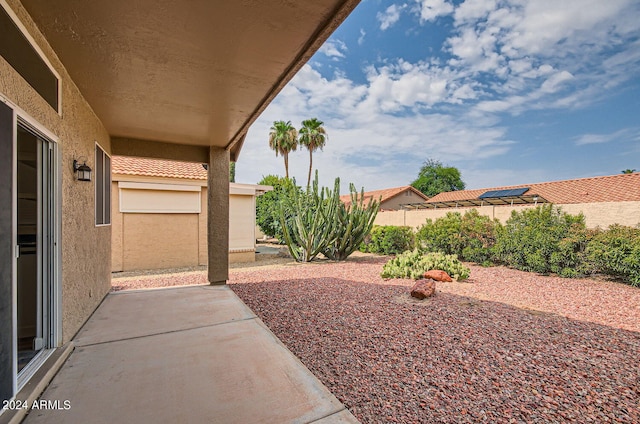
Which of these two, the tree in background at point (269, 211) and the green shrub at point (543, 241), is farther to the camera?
the tree in background at point (269, 211)

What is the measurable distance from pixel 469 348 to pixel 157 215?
1125cm

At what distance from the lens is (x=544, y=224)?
31.4 feet

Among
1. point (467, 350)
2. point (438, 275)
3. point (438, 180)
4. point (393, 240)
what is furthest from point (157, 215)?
point (438, 180)

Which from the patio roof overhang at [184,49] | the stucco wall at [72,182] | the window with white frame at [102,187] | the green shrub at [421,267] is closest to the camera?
the patio roof overhang at [184,49]

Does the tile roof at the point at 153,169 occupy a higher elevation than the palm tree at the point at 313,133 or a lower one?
lower

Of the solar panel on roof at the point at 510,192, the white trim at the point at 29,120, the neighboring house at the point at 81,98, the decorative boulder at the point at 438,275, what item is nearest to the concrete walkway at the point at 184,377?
the neighboring house at the point at 81,98

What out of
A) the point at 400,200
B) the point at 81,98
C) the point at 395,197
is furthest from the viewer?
the point at 400,200

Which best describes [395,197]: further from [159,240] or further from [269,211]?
[159,240]

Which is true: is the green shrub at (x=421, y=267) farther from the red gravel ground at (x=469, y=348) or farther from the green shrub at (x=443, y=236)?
the green shrub at (x=443, y=236)

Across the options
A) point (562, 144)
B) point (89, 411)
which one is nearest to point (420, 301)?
point (89, 411)

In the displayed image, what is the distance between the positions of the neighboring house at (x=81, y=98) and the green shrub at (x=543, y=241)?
9366 millimetres

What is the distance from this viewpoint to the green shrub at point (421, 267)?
8.67 m

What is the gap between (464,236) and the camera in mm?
11781

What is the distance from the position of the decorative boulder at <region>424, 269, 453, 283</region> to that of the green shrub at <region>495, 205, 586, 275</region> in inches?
131
